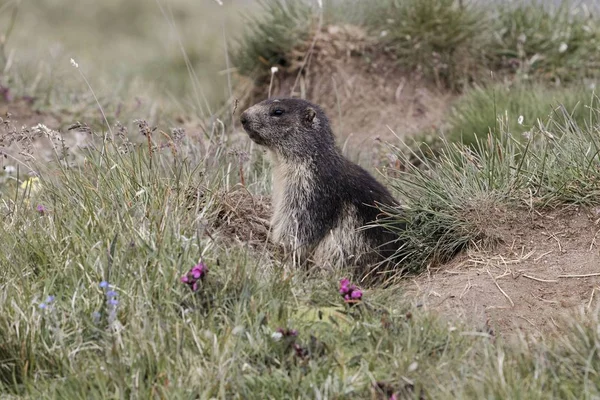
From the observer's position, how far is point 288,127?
20.0 ft

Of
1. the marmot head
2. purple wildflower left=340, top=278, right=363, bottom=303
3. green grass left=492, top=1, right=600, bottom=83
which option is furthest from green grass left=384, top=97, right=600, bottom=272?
green grass left=492, top=1, right=600, bottom=83

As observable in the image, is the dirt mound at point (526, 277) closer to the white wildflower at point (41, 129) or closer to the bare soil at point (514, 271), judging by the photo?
the bare soil at point (514, 271)

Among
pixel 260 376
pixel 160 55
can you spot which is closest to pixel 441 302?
pixel 260 376

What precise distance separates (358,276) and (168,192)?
140 cm

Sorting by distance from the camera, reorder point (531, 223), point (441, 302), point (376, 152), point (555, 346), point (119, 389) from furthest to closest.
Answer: point (376, 152), point (531, 223), point (441, 302), point (555, 346), point (119, 389)

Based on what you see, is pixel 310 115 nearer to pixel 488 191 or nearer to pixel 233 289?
pixel 488 191

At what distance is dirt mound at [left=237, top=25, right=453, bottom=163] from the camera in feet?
31.0

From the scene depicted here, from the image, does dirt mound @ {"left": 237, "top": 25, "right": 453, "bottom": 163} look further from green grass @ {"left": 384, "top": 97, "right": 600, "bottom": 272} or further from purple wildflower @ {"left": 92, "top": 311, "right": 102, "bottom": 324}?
purple wildflower @ {"left": 92, "top": 311, "right": 102, "bottom": 324}

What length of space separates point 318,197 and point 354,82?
4042 mm

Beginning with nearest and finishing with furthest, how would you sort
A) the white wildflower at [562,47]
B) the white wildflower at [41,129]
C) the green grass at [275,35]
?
the white wildflower at [41,129] → the white wildflower at [562,47] → the green grass at [275,35]

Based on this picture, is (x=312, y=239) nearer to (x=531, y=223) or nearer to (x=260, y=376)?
(x=531, y=223)

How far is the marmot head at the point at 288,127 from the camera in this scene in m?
6.04

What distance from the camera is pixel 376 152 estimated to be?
329 inches

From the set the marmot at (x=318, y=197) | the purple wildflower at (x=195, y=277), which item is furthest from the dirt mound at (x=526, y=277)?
the purple wildflower at (x=195, y=277)
